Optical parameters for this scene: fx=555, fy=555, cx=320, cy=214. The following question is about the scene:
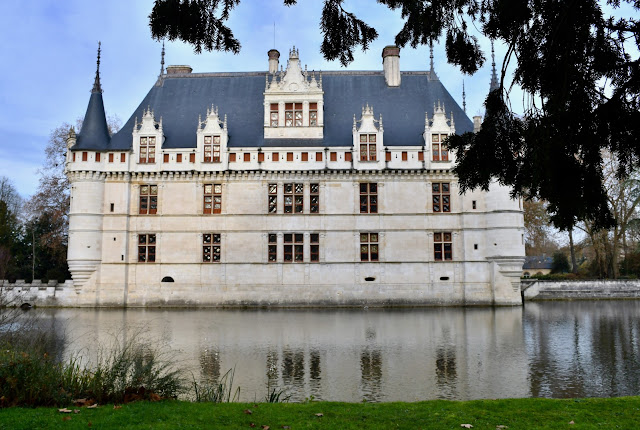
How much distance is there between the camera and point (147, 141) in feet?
98.2

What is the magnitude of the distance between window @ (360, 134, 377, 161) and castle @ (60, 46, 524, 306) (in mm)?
57

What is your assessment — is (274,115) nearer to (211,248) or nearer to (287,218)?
(287,218)

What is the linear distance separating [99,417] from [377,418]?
2972 millimetres

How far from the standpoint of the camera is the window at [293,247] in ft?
96.0

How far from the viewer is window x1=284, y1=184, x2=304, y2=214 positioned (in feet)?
97.1

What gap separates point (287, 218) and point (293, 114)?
5757 millimetres

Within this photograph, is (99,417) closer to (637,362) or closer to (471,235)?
(637,362)

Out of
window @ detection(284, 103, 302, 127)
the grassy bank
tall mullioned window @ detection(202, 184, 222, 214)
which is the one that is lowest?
the grassy bank

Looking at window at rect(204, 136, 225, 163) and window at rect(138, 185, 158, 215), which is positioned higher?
window at rect(204, 136, 225, 163)

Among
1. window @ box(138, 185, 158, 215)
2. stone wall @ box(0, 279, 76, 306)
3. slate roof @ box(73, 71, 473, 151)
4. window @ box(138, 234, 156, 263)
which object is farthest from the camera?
slate roof @ box(73, 71, 473, 151)

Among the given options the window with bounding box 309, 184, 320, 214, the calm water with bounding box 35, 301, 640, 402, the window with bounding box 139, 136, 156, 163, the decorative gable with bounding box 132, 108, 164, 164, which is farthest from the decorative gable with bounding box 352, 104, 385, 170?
the window with bounding box 139, 136, 156, 163

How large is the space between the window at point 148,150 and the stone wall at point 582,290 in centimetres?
2277

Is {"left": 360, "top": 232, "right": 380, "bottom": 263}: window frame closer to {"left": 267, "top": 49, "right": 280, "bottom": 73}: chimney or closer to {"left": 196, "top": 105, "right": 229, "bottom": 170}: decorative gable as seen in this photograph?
{"left": 196, "top": 105, "right": 229, "bottom": 170}: decorative gable

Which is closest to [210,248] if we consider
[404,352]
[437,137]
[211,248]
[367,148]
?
[211,248]
